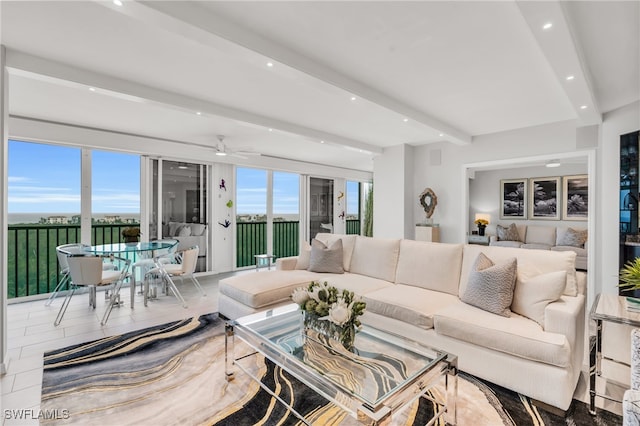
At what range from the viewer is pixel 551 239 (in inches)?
259

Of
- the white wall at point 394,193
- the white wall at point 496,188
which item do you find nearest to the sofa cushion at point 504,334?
the white wall at point 394,193

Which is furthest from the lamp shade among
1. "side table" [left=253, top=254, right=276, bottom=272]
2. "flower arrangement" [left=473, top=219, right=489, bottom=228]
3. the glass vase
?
the glass vase

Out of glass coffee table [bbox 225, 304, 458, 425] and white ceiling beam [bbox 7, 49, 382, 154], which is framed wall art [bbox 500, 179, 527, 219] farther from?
glass coffee table [bbox 225, 304, 458, 425]

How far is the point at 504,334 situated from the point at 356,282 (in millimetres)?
1548

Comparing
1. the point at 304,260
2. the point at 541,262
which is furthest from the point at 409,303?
the point at 304,260

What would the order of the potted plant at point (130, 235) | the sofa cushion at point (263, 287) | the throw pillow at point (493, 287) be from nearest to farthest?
the throw pillow at point (493, 287) < the sofa cushion at point (263, 287) < the potted plant at point (130, 235)

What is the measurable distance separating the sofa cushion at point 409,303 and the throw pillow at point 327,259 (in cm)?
85

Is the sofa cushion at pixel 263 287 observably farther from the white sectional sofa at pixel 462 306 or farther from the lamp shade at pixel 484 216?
the lamp shade at pixel 484 216

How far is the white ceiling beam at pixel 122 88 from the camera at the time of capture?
255 cm

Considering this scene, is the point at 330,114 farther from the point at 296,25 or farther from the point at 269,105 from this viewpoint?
the point at 296,25

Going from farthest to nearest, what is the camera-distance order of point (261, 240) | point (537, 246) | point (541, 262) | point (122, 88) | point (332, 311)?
point (261, 240) → point (537, 246) → point (122, 88) → point (541, 262) → point (332, 311)

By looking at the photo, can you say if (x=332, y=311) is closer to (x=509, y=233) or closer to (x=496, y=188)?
(x=509, y=233)

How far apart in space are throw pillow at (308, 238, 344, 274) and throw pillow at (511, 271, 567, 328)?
6.29 ft

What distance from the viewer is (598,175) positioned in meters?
4.20
